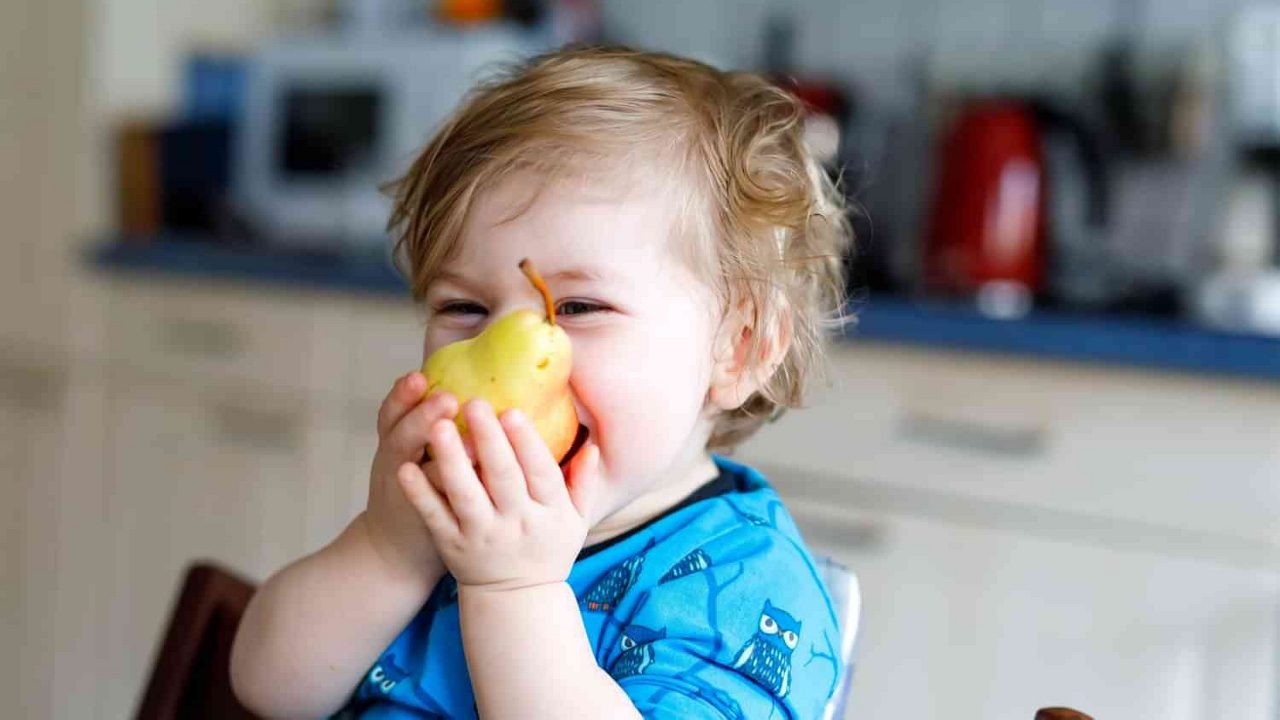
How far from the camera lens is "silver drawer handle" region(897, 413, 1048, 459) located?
160cm

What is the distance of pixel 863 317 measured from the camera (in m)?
1.67

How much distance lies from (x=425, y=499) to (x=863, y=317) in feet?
3.59

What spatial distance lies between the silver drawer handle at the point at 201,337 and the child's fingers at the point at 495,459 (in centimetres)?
164

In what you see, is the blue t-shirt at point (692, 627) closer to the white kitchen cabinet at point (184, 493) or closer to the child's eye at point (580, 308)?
the child's eye at point (580, 308)

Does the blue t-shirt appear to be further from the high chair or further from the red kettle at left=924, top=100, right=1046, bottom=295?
the red kettle at left=924, top=100, right=1046, bottom=295

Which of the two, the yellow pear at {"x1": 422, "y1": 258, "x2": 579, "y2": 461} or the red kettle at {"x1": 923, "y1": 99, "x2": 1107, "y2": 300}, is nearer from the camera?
the yellow pear at {"x1": 422, "y1": 258, "x2": 579, "y2": 461}

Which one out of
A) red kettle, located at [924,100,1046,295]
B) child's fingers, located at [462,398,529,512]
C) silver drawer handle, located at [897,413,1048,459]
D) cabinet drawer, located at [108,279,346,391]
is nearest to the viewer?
child's fingers, located at [462,398,529,512]

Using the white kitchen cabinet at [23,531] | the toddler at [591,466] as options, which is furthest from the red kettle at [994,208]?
the white kitchen cabinet at [23,531]

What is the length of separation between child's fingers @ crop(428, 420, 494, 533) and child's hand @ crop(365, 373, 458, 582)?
0.01 m

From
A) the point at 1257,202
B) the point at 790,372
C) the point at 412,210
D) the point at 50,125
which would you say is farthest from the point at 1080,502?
the point at 50,125

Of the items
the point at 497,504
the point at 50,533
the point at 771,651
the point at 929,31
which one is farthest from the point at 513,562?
the point at 50,533

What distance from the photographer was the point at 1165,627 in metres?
1.52

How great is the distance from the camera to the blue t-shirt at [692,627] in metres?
0.68

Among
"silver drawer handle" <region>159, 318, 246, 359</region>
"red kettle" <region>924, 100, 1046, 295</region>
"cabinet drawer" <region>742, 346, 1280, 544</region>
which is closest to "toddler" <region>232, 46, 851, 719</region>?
"cabinet drawer" <region>742, 346, 1280, 544</region>
